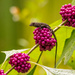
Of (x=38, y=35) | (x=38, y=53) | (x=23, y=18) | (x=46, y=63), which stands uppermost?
(x=38, y=35)

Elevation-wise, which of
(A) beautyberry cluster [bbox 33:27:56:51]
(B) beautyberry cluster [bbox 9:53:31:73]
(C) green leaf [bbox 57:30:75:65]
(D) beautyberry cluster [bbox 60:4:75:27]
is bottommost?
(B) beautyberry cluster [bbox 9:53:31:73]

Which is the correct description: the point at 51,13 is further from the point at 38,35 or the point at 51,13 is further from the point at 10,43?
the point at 38,35

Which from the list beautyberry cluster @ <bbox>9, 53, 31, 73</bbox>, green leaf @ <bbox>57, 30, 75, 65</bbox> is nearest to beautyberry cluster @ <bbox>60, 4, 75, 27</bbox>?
green leaf @ <bbox>57, 30, 75, 65</bbox>

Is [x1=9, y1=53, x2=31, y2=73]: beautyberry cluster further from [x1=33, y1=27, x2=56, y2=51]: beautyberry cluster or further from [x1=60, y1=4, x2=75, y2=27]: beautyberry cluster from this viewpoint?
[x1=60, y1=4, x2=75, y2=27]: beautyberry cluster

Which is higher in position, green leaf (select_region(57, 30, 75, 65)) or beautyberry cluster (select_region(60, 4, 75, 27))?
beautyberry cluster (select_region(60, 4, 75, 27))

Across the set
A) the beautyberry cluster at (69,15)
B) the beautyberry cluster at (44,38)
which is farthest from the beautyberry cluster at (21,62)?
the beautyberry cluster at (69,15)

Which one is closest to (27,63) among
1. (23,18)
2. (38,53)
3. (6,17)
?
(38,53)

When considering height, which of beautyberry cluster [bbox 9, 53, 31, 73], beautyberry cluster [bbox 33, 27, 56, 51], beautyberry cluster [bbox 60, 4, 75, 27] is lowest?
beautyberry cluster [bbox 9, 53, 31, 73]

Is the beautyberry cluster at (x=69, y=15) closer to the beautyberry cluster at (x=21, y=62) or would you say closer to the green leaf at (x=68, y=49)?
the green leaf at (x=68, y=49)

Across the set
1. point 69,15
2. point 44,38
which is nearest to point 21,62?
point 44,38

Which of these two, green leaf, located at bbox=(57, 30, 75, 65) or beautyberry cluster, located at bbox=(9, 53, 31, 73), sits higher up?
green leaf, located at bbox=(57, 30, 75, 65)

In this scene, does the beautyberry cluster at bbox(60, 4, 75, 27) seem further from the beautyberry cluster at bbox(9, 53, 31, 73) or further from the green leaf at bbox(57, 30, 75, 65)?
the beautyberry cluster at bbox(9, 53, 31, 73)
